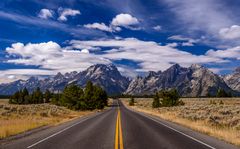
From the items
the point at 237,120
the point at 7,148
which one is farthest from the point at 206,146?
the point at 237,120

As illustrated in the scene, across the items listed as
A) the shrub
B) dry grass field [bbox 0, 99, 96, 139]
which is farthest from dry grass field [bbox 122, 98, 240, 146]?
the shrub

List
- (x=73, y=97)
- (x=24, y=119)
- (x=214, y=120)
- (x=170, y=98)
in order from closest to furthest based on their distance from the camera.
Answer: (x=214, y=120) → (x=24, y=119) → (x=73, y=97) → (x=170, y=98)

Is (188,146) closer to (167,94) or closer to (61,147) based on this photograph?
(61,147)

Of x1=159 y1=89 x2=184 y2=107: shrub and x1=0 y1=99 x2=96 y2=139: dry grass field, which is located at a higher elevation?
x1=159 y1=89 x2=184 y2=107: shrub

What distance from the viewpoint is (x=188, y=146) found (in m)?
14.2

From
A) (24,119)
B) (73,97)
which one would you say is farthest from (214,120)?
(73,97)

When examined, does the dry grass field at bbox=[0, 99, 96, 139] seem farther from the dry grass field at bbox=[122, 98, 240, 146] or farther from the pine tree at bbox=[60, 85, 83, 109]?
the pine tree at bbox=[60, 85, 83, 109]

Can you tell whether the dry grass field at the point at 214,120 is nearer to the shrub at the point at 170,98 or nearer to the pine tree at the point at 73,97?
the pine tree at the point at 73,97

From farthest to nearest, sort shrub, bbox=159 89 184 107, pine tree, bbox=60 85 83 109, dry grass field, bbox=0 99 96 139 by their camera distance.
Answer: shrub, bbox=159 89 184 107, pine tree, bbox=60 85 83 109, dry grass field, bbox=0 99 96 139

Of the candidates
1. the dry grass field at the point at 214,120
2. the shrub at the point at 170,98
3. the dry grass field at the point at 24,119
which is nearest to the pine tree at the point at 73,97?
the dry grass field at the point at 24,119

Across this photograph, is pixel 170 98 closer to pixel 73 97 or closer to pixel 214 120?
pixel 73 97

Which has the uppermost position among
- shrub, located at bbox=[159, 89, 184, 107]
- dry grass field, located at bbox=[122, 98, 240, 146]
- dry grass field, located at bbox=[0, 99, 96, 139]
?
shrub, located at bbox=[159, 89, 184, 107]

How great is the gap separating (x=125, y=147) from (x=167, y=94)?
72002 millimetres

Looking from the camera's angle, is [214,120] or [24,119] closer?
[214,120]
